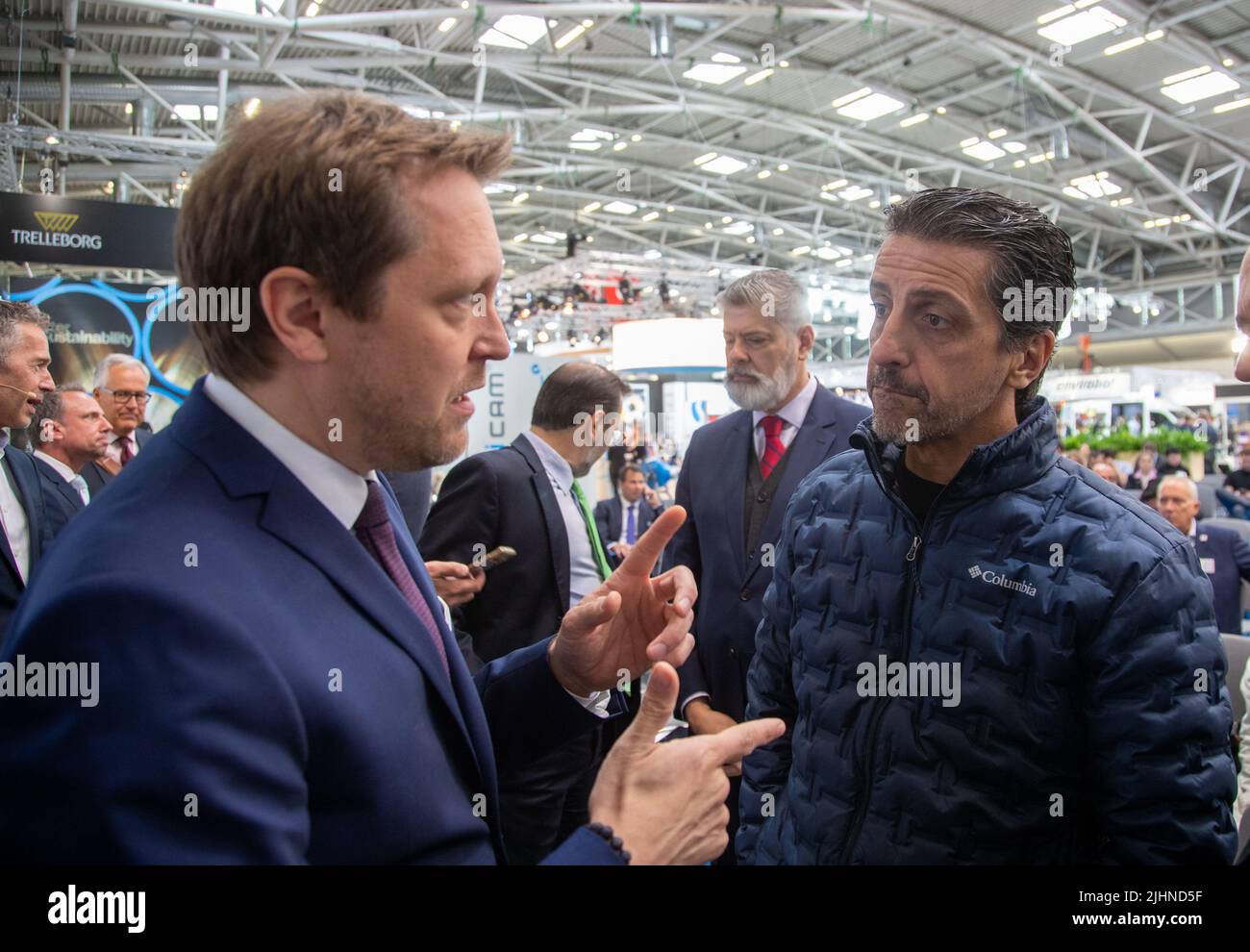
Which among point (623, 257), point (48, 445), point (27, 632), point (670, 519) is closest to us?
point (27, 632)

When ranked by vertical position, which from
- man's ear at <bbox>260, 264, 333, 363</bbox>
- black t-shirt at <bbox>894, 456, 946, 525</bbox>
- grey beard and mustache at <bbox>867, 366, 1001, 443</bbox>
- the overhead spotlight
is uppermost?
the overhead spotlight

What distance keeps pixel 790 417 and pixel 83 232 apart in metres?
6.69

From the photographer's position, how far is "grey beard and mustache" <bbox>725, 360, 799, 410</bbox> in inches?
107

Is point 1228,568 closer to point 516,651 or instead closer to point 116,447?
point 516,651

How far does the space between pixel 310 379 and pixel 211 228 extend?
7.9 inches

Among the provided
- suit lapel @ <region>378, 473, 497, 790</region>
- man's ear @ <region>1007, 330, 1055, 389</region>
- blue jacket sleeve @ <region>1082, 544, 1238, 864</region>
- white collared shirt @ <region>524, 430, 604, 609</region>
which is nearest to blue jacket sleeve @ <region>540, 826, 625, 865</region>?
suit lapel @ <region>378, 473, 497, 790</region>

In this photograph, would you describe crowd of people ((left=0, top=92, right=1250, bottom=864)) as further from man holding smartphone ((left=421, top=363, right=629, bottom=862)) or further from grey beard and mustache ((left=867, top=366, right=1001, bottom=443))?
man holding smartphone ((left=421, top=363, right=629, bottom=862))

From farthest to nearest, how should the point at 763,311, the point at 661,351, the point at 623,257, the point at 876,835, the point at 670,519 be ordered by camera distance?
the point at 623,257 < the point at 661,351 < the point at 763,311 < the point at 876,835 < the point at 670,519

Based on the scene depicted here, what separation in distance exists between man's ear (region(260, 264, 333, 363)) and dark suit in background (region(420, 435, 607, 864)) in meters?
1.80

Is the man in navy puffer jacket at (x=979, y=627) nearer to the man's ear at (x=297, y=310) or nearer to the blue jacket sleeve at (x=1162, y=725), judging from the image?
the blue jacket sleeve at (x=1162, y=725)
